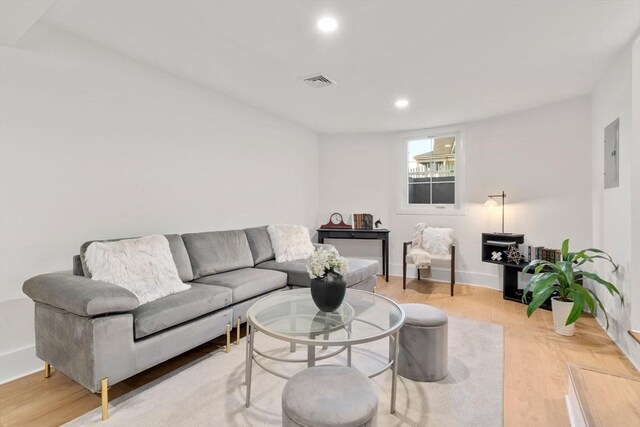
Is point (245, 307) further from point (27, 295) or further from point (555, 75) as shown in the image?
point (555, 75)

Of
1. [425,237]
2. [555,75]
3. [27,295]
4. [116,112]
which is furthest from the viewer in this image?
[425,237]

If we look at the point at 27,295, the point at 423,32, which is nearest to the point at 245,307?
the point at 27,295

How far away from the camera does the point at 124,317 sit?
189 cm

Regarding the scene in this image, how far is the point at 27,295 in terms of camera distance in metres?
2.08

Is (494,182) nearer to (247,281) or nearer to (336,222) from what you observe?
(336,222)

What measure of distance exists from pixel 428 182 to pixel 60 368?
4.92 metres

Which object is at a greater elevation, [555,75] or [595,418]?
[555,75]

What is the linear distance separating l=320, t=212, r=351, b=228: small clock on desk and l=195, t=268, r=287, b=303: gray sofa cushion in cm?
231

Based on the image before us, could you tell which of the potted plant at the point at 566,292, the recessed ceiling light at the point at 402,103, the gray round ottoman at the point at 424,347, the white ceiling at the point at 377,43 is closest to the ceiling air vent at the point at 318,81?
the white ceiling at the point at 377,43

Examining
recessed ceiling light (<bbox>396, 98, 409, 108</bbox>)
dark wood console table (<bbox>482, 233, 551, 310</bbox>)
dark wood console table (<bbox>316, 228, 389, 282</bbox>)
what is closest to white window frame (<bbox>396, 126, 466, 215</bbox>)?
dark wood console table (<bbox>316, 228, 389, 282</bbox>)

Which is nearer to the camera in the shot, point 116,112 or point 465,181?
point 116,112

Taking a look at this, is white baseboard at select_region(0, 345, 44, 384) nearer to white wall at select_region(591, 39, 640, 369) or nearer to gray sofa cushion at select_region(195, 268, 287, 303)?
gray sofa cushion at select_region(195, 268, 287, 303)

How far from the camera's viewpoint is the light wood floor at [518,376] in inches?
71.8

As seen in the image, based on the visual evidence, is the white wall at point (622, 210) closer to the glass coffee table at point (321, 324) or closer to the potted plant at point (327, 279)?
the glass coffee table at point (321, 324)
